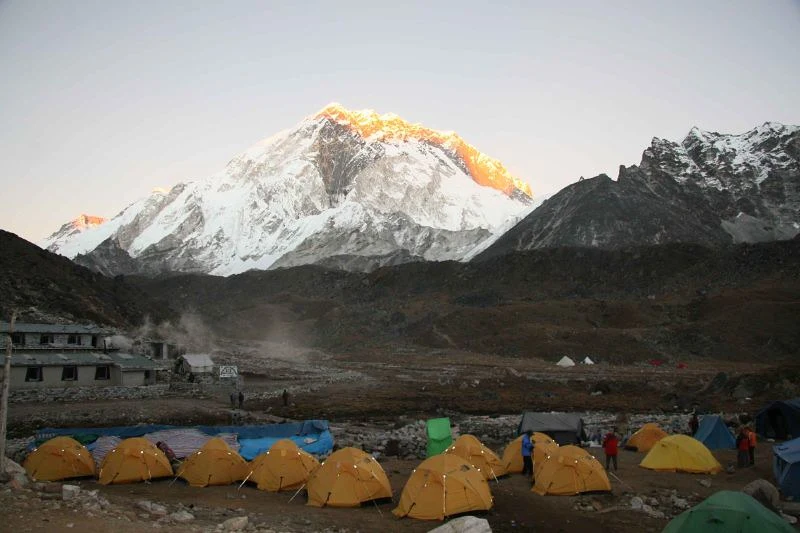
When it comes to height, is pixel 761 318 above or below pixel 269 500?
above

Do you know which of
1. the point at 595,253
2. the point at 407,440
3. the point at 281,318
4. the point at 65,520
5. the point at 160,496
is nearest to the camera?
the point at 65,520

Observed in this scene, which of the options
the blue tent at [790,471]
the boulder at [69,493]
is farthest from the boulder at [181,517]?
the blue tent at [790,471]

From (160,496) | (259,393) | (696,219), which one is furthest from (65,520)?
(696,219)

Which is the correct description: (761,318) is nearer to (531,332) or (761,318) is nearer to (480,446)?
(531,332)

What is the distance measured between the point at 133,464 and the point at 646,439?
17089 millimetres

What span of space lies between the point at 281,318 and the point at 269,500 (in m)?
111

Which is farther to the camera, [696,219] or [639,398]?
[696,219]

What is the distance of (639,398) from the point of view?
42.4 metres

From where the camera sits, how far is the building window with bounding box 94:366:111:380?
45.4 meters

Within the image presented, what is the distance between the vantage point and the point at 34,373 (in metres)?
42.8

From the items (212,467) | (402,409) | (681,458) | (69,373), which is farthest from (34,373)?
(681,458)

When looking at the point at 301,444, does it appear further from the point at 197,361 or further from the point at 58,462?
the point at 197,361

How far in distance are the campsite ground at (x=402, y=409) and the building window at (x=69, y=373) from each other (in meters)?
7.25

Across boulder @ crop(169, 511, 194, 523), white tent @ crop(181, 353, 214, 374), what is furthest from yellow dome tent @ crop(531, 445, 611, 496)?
white tent @ crop(181, 353, 214, 374)
